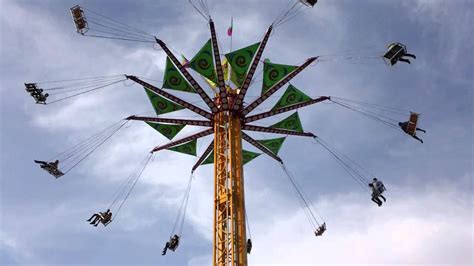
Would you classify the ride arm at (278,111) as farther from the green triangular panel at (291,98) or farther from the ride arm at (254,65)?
the ride arm at (254,65)

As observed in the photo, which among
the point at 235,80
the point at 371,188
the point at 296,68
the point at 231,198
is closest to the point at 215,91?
the point at 235,80

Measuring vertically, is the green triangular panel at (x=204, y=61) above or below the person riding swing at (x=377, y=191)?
above

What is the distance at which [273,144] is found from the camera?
24.7 metres

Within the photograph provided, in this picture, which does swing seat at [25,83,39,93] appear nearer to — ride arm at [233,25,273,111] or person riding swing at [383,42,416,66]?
ride arm at [233,25,273,111]

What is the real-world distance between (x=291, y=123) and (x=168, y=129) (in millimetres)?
5364

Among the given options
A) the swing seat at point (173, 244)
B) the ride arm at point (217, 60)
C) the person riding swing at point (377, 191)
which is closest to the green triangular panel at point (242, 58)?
the ride arm at point (217, 60)

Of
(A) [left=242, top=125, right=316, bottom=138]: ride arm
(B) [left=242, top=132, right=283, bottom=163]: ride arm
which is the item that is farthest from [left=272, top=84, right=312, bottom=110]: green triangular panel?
(B) [left=242, top=132, right=283, bottom=163]: ride arm

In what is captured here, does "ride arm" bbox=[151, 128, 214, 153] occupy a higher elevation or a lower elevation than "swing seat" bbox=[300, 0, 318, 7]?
lower

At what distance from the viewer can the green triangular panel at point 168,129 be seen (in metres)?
23.1

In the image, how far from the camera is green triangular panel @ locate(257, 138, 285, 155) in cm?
2445

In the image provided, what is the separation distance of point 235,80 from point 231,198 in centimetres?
592

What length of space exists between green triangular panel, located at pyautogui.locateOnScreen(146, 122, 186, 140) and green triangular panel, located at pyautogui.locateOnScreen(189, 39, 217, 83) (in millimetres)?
3557

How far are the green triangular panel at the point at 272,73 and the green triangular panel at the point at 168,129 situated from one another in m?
4.46

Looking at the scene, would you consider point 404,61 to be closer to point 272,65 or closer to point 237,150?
point 272,65
